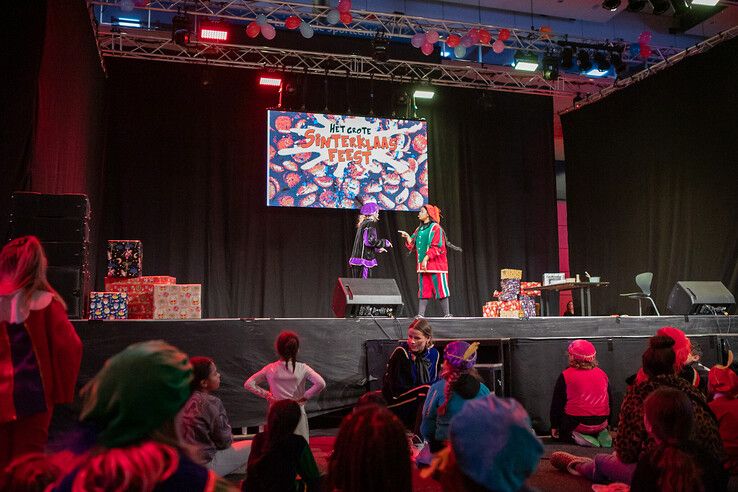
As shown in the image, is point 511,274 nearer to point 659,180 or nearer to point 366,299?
point 659,180

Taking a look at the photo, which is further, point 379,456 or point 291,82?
point 291,82

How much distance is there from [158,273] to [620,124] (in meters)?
8.49

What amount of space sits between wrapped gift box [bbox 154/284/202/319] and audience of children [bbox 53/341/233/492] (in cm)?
558

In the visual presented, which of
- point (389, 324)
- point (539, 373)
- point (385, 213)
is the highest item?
point (385, 213)

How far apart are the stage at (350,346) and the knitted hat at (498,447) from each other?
16.6ft

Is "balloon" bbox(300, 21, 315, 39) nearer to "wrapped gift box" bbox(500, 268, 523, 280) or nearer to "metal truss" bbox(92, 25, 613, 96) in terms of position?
"metal truss" bbox(92, 25, 613, 96)

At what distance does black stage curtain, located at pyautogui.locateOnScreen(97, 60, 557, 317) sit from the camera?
37.3 ft

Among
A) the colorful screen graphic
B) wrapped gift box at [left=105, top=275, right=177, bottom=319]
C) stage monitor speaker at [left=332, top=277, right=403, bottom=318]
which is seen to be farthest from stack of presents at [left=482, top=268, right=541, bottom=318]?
wrapped gift box at [left=105, top=275, right=177, bottom=319]

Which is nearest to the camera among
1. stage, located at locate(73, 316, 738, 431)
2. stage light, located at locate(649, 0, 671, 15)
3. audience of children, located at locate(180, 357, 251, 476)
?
audience of children, located at locate(180, 357, 251, 476)

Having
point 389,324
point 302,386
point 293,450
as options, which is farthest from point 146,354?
point 389,324

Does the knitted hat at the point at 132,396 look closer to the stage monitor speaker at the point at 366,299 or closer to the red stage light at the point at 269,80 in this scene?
the stage monitor speaker at the point at 366,299

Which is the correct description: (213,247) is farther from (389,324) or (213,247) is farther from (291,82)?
(389,324)

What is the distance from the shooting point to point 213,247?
1155 cm

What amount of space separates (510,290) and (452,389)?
7.65 m
